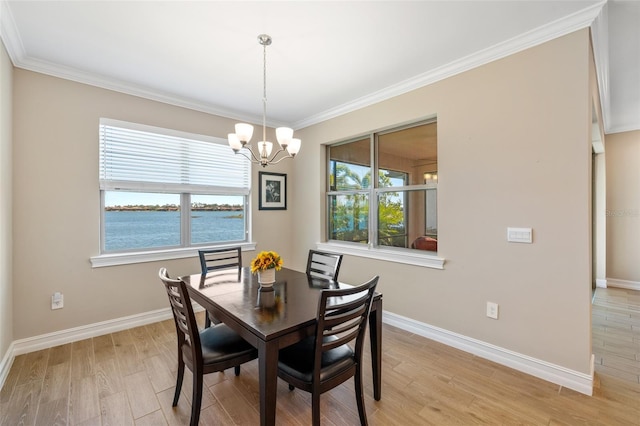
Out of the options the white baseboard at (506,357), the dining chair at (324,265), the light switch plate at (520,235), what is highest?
the light switch plate at (520,235)

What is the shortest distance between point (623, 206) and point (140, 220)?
6.99 meters

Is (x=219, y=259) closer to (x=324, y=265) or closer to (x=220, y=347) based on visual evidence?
(x=324, y=265)

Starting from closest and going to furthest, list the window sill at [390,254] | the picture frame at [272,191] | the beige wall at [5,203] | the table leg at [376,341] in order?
the table leg at [376,341]
the beige wall at [5,203]
the window sill at [390,254]
the picture frame at [272,191]

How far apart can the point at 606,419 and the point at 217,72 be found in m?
3.96

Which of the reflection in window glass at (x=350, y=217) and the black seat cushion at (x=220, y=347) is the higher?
the reflection in window glass at (x=350, y=217)

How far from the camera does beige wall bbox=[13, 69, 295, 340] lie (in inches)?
98.6

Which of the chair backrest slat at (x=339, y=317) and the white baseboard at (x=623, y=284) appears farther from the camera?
the white baseboard at (x=623, y=284)

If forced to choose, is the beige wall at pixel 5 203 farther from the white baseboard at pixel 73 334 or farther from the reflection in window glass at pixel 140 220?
the reflection in window glass at pixel 140 220

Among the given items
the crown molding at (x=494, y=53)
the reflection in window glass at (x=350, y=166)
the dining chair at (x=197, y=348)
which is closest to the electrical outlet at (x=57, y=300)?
the dining chair at (x=197, y=348)

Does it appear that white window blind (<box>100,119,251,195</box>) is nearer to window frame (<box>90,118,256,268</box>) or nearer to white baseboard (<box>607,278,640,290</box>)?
window frame (<box>90,118,256,268</box>)

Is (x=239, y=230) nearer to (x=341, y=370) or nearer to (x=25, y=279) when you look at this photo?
(x=25, y=279)

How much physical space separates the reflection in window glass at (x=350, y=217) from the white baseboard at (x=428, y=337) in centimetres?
106

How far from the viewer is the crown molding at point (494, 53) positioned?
6.40ft

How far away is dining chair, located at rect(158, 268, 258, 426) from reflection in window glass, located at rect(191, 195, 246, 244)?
1.98m
